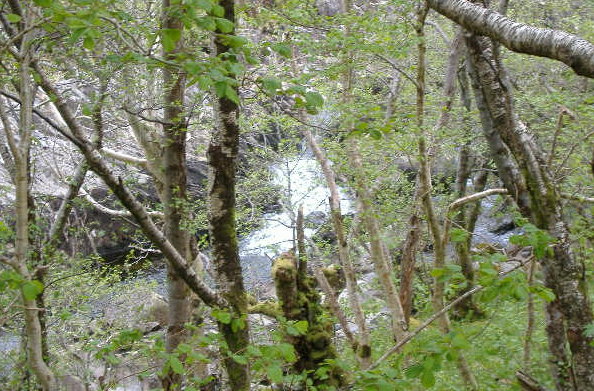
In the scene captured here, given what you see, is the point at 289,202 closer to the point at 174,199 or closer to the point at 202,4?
the point at 174,199

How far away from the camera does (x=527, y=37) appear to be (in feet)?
5.70

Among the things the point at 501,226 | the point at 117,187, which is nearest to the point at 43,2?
the point at 117,187

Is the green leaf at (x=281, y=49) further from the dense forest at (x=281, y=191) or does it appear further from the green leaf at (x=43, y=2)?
the green leaf at (x=43, y=2)

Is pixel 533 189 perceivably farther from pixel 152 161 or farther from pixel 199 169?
pixel 199 169

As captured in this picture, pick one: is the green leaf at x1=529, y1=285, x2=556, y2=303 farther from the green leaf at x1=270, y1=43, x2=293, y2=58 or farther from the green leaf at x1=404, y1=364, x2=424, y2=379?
the green leaf at x1=270, y1=43, x2=293, y2=58

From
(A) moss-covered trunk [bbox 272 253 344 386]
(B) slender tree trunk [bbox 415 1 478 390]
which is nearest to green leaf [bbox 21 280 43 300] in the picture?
(B) slender tree trunk [bbox 415 1 478 390]

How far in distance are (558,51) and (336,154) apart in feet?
20.4

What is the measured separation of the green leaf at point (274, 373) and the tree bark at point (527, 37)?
1.84 m

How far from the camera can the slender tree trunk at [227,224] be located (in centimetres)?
310

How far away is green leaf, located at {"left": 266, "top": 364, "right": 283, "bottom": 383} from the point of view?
2393 mm

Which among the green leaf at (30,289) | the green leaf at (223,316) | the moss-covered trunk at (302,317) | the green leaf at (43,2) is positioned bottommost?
the moss-covered trunk at (302,317)

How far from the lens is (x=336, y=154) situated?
307 inches

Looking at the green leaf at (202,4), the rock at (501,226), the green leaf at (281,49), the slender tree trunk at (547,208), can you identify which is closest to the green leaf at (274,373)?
the green leaf at (281,49)

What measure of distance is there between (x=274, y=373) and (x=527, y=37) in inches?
74.6
